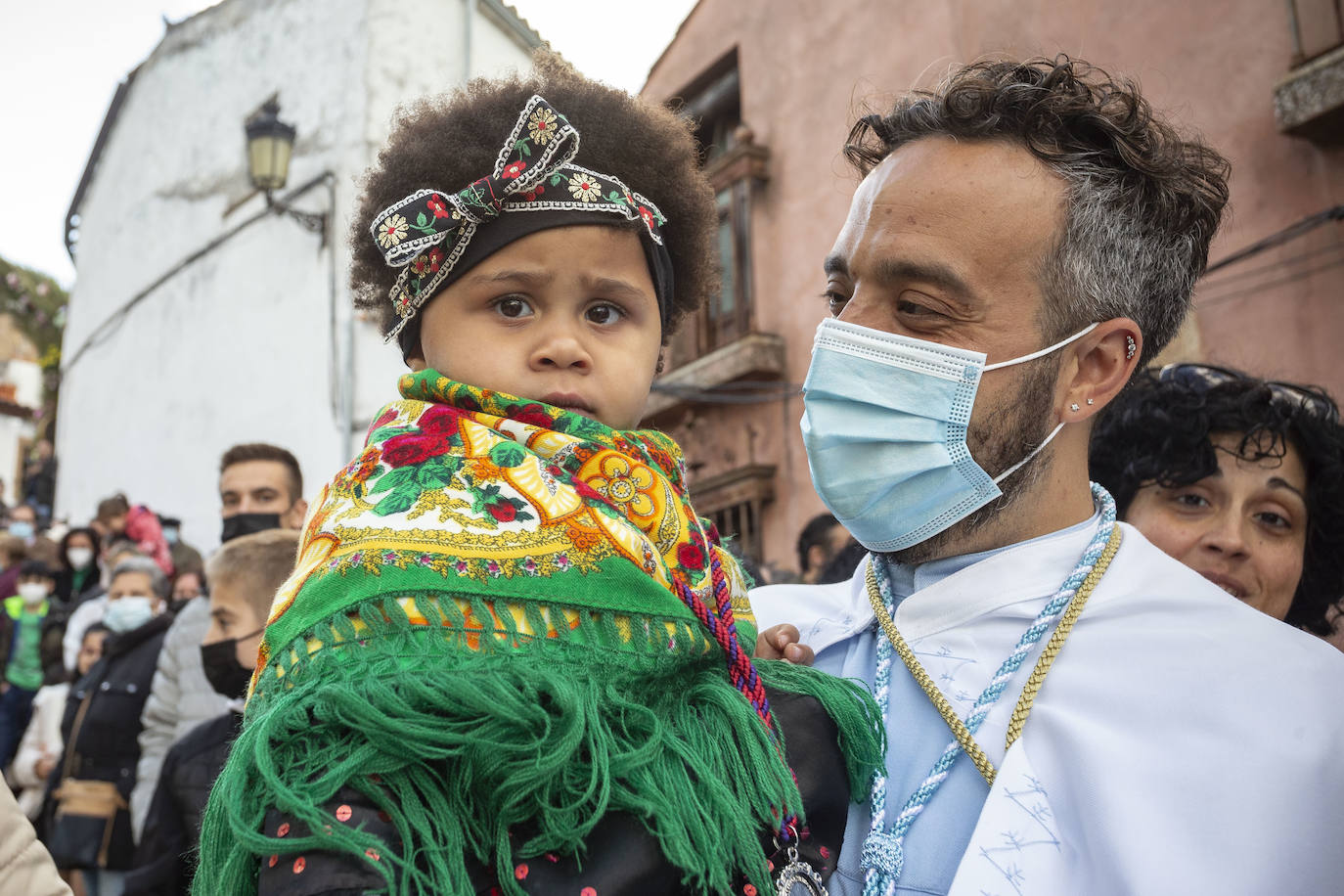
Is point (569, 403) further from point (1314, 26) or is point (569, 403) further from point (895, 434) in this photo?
point (1314, 26)

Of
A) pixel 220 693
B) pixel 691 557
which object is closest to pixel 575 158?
pixel 691 557

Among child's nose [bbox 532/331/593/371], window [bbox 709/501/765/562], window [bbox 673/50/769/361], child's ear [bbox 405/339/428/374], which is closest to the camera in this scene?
child's nose [bbox 532/331/593/371]

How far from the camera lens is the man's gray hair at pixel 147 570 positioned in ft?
20.4

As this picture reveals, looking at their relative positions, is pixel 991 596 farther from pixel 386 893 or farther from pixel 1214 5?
pixel 1214 5

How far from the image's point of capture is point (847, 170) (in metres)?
5.68

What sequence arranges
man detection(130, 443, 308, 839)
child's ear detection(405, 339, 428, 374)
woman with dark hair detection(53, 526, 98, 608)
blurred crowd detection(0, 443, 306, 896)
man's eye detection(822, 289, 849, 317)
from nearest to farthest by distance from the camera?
child's ear detection(405, 339, 428, 374) → man's eye detection(822, 289, 849, 317) → blurred crowd detection(0, 443, 306, 896) → man detection(130, 443, 308, 839) → woman with dark hair detection(53, 526, 98, 608)

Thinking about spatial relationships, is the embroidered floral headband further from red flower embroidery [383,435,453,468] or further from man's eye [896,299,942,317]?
man's eye [896,299,942,317]

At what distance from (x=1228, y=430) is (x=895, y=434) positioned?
130cm

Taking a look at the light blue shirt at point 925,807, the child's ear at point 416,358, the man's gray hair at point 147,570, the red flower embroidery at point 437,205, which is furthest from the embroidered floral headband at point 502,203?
the man's gray hair at point 147,570

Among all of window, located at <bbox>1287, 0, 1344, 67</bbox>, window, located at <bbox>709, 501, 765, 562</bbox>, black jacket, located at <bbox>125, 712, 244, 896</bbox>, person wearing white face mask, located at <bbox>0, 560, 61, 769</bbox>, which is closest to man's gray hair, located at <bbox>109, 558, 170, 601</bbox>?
person wearing white face mask, located at <bbox>0, 560, 61, 769</bbox>

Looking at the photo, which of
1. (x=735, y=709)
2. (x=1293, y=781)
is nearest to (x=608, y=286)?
(x=735, y=709)

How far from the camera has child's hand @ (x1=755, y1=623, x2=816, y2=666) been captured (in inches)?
79.0

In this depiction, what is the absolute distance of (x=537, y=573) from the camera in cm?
156

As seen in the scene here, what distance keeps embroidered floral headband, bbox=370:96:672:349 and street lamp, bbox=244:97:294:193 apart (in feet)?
26.6
